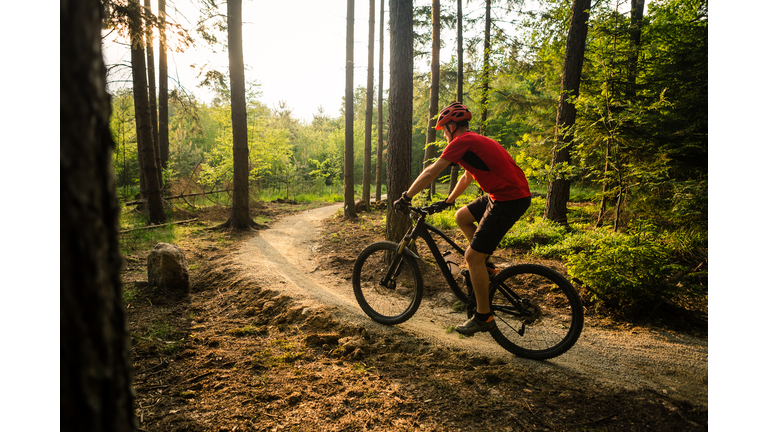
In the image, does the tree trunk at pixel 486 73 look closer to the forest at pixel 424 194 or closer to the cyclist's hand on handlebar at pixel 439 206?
the forest at pixel 424 194

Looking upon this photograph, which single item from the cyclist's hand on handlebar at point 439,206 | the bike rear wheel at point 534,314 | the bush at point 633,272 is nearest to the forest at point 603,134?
the bush at point 633,272

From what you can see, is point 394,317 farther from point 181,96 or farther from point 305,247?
point 181,96

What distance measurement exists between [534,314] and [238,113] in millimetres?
9572

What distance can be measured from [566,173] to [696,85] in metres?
3.23

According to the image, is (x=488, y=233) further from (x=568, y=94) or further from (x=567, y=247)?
(x=568, y=94)

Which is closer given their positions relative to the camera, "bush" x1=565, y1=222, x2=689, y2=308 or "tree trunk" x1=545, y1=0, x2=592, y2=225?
"bush" x1=565, y1=222, x2=689, y2=308

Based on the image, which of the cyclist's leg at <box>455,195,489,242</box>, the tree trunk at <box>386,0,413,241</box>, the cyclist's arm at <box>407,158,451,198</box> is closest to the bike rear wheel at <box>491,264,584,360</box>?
the cyclist's leg at <box>455,195,489,242</box>

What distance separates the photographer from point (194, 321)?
4.23 meters

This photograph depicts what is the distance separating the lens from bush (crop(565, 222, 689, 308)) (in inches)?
159

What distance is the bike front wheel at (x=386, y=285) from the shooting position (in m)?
3.94

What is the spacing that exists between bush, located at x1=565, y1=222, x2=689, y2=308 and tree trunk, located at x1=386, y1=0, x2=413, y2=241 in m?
2.90

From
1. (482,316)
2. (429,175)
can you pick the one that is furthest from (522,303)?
(429,175)

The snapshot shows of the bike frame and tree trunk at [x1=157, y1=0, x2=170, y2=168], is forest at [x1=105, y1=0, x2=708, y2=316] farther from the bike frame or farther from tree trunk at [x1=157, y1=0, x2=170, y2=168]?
the bike frame

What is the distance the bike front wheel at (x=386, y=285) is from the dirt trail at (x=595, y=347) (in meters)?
0.16
